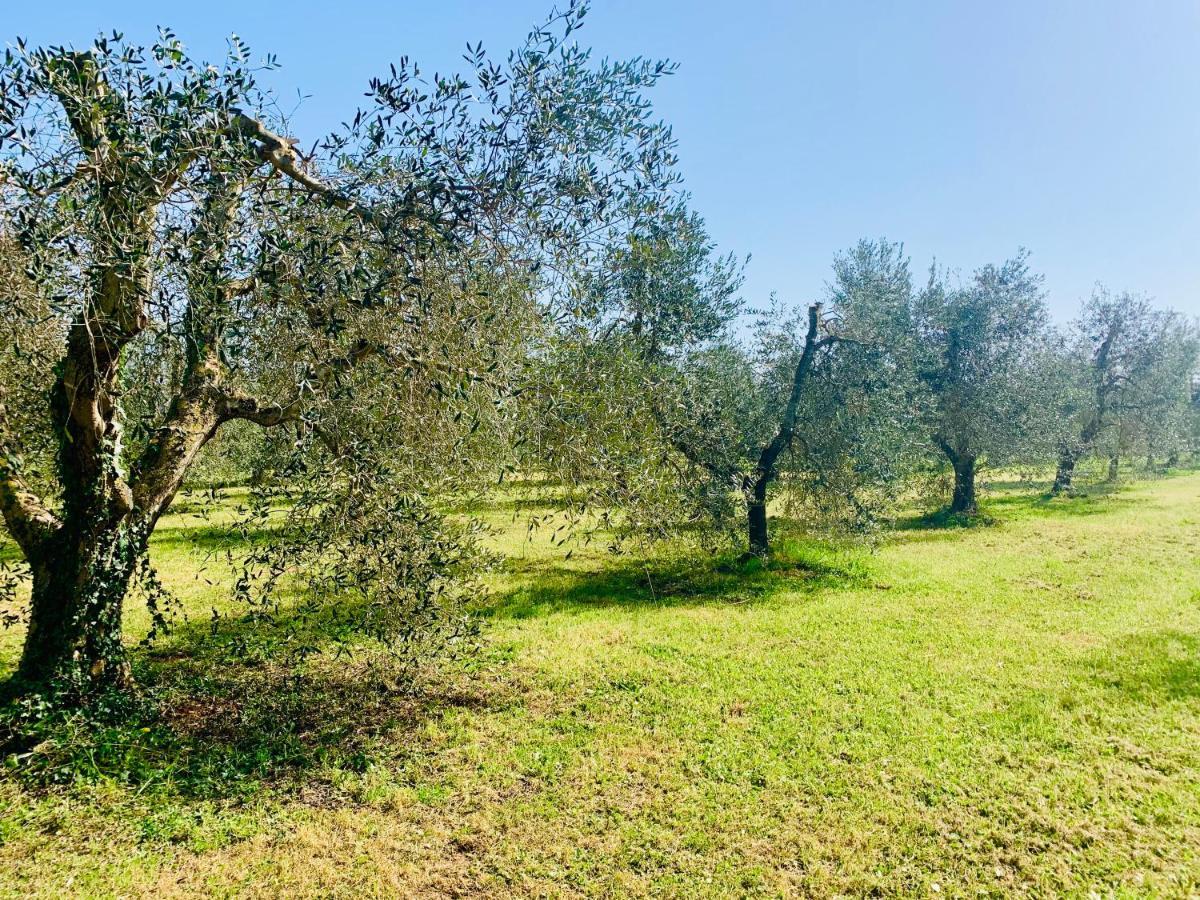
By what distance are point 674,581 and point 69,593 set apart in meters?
11.0

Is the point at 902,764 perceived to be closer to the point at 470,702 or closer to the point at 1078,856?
the point at 1078,856

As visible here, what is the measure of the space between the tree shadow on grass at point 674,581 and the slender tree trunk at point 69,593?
21.1 ft

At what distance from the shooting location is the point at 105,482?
6.63 metres

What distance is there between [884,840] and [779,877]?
1.09 m

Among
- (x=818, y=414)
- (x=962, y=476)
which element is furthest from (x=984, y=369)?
(x=818, y=414)

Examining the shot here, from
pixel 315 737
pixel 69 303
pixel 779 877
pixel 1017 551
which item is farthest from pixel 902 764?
pixel 1017 551

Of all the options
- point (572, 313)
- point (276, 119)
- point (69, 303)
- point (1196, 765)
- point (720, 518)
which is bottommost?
point (1196, 765)

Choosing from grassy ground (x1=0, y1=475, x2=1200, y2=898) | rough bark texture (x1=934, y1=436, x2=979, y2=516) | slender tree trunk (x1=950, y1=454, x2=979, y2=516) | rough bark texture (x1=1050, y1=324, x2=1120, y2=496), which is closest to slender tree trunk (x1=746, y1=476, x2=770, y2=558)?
grassy ground (x1=0, y1=475, x2=1200, y2=898)

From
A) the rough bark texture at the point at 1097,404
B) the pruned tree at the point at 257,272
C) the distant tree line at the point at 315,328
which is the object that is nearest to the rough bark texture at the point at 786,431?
the distant tree line at the point at 315,328

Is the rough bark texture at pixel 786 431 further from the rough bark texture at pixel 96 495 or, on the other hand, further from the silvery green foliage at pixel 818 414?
the rough bark texture at pixel 96 495

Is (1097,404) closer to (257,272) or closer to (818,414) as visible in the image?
(818,414)

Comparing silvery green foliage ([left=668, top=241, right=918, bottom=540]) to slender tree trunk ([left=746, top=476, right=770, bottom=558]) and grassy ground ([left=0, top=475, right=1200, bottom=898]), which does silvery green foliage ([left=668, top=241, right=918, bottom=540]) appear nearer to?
slender tree trunk ([left=746, top=476, right=770, bottom=558])

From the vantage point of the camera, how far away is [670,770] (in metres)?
6.53

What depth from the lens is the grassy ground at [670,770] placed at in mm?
5020
